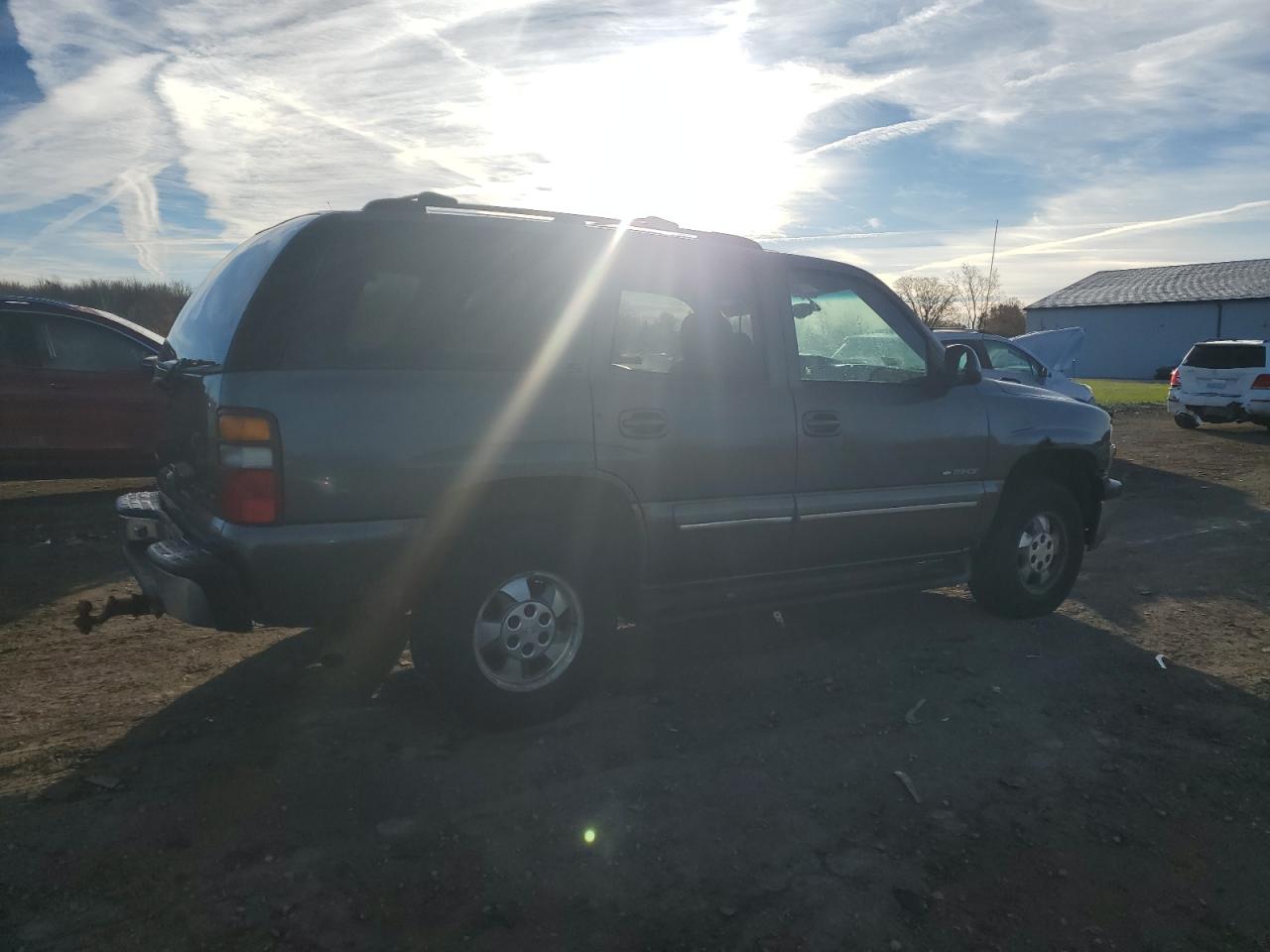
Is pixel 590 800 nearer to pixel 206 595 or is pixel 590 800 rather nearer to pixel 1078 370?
pixel 206 595

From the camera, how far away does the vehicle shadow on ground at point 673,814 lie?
2.62 m

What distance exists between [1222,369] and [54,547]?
1876 centimetres

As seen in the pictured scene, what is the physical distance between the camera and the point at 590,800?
10.8ft

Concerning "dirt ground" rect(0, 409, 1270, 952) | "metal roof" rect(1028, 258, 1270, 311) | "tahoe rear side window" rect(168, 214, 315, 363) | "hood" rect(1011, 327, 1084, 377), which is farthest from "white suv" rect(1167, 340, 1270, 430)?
"metal roof" rect(1028, 258, 1270, 311)

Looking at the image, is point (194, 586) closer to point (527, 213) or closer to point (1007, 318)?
point (527, 213)

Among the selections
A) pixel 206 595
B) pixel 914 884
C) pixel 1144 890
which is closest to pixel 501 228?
pixel 206 595

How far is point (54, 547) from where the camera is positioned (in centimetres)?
690

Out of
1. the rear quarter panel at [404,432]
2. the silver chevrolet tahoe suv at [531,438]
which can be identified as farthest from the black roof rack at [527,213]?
the rear quarter panel at [404,432]

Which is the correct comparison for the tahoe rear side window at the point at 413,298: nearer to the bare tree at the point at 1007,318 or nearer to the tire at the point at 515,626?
the tire at the point at 515,626

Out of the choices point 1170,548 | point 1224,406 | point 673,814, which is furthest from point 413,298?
point 1224,406

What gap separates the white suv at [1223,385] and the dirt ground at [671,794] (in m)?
14.2

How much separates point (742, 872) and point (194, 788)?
6.35 feet

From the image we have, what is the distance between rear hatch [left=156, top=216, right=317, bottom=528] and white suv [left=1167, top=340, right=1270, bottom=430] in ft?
59.3

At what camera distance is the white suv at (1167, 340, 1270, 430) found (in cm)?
1708
